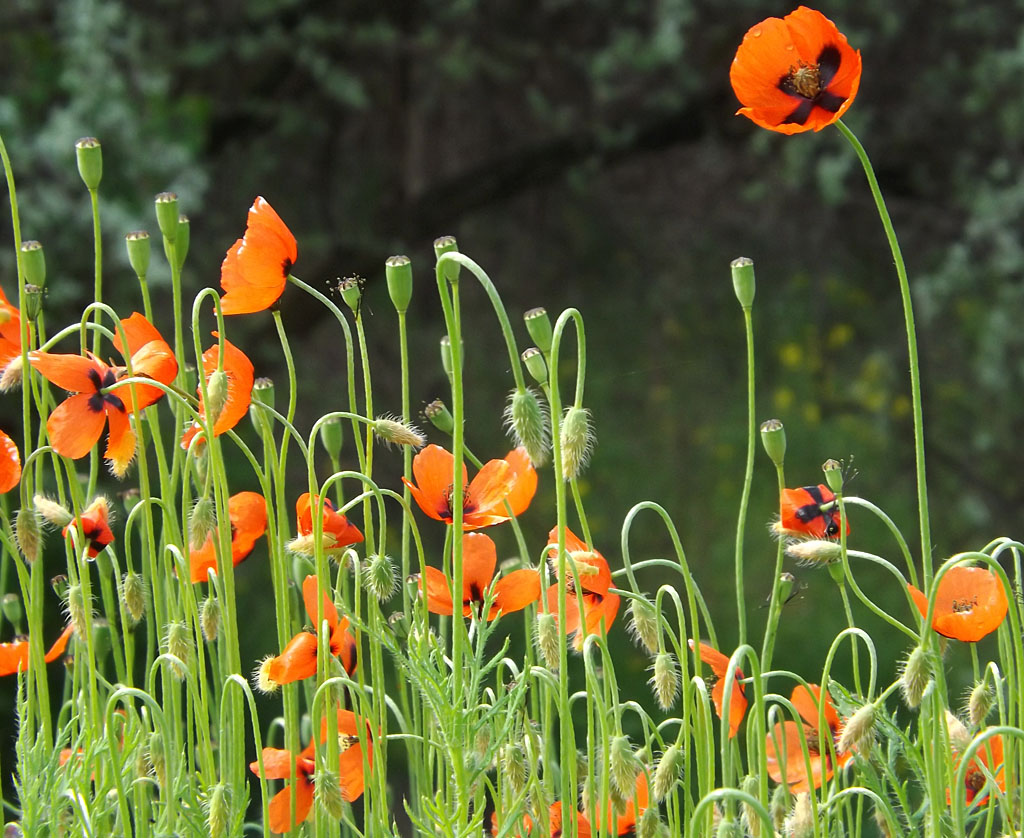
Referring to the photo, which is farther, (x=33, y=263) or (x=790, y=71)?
(x=33, y=263)

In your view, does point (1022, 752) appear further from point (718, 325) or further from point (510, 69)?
point (718, 325)

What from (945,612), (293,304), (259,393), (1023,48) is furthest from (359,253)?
(945,612)

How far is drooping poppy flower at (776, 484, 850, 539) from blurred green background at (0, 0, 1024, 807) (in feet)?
6.26

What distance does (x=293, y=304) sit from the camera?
386 cm

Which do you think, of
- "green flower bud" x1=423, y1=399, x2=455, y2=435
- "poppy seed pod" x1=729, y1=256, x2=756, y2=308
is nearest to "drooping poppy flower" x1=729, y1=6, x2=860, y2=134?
"poppy seed pod" x1=729, y1=256, x2=756, y2=308

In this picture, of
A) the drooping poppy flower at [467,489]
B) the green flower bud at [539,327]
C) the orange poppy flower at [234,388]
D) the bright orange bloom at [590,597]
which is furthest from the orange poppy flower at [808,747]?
the orange poppy flower at [234,388]

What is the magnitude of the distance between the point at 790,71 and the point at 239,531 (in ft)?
1.98

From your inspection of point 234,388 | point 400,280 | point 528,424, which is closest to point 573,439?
point 528,424

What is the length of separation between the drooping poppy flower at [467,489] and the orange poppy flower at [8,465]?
309mm

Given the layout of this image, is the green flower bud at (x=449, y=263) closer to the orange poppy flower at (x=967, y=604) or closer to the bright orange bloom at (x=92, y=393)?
the bright orange bloom at (x=92, y=393)

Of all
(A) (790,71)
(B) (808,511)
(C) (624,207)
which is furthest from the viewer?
(C) (624,207)

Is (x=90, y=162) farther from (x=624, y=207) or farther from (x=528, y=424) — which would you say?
(x=624, y=207)

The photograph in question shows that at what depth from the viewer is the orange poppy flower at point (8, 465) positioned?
1.13 metres

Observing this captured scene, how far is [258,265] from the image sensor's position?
3.67ft
